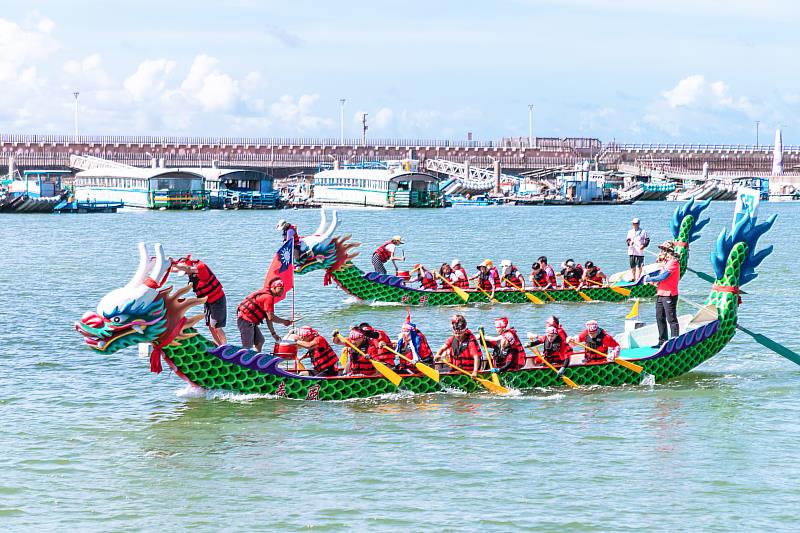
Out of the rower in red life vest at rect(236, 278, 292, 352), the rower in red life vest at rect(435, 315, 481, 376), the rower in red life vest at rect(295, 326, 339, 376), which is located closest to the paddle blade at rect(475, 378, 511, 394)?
the rower in red life vest at rect(435, 315, 481, 376)

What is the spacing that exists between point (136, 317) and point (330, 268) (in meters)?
15.3

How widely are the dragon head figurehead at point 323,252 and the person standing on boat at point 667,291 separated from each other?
1103 cm

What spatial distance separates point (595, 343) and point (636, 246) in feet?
49.5

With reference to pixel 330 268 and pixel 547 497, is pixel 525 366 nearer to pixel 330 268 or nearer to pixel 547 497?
pixel 547 497

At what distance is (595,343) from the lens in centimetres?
2453

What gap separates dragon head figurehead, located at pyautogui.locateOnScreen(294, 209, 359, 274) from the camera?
3369 cm

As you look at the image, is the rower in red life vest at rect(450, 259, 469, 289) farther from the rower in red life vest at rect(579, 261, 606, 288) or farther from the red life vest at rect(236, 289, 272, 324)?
the red life vest at rect(236, 289, 272, 324)

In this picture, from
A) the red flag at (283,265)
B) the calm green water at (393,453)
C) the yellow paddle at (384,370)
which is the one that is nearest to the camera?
the calm green water at (393,453)

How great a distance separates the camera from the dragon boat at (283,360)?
2017cm

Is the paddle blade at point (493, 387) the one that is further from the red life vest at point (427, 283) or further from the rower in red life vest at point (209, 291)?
the red life vest at point (427, 283)

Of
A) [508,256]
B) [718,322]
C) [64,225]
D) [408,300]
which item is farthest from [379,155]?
[718,322]

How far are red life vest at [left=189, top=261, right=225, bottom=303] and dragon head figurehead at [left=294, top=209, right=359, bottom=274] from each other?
29.9 feet

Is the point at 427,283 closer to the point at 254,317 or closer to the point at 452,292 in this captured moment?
the point at 452,292

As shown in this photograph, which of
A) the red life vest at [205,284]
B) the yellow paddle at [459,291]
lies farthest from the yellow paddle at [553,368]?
the yellow paddle at [459,291]
